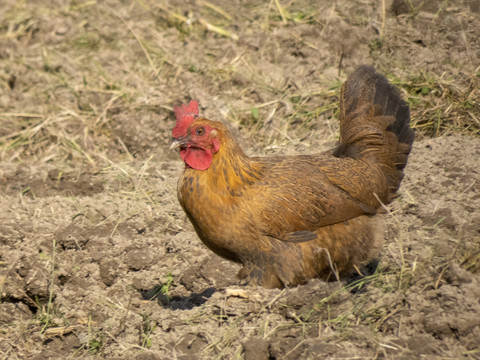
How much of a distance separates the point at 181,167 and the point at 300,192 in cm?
181

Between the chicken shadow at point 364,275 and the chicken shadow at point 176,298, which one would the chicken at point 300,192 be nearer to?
the chicken shadow at point 364,275

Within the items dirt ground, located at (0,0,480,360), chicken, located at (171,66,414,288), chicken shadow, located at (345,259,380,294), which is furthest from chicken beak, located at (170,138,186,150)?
chicken shadow, located at (345,259,380,294)

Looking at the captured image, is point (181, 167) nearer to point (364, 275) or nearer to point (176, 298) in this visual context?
point (176, 298)

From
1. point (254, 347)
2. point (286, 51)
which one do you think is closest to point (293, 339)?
point (254, 347)

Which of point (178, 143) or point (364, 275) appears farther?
point (364, 275)

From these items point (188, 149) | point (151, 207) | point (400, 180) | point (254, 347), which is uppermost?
point (188, 149)

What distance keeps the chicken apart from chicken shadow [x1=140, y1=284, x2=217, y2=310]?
462 mm

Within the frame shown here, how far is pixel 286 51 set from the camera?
6.18 metres

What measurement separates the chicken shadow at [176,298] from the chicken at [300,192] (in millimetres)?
462

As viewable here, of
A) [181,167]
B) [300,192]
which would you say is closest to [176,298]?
[300,192]

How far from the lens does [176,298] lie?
3.90 metres

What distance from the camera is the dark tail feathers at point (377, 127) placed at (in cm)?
407

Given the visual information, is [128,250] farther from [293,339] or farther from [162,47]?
[162,47]

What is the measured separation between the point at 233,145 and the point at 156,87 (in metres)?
2.79
